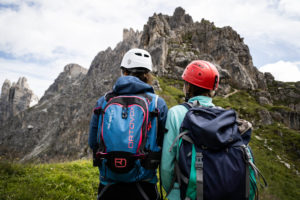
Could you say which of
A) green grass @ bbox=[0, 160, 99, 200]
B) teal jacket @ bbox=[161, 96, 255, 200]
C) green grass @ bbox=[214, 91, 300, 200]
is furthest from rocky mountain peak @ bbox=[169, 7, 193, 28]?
teal jacket @ bbox=[161, 96, 255, 200]

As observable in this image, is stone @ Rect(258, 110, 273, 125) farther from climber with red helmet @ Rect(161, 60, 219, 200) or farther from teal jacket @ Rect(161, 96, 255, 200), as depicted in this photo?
teal jacket @ Rect(161, 96, 255, 200)

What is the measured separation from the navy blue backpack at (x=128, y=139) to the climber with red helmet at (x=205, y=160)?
29 cm

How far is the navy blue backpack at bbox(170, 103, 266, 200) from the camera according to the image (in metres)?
2.02

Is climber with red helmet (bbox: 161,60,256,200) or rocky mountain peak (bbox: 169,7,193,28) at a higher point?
rocky mountain peak (bbox: 169,7,193,28)

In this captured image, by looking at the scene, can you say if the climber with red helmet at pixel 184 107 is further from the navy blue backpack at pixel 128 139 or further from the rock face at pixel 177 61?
the rock face at pixel 177 61

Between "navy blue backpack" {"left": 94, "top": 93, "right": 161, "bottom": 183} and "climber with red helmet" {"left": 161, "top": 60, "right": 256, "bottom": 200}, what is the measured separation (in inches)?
11.5

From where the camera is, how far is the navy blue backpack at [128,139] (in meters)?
2.22

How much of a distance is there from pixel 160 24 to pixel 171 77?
28.0 metres

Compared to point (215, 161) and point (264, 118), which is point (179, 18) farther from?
point (215, 161)

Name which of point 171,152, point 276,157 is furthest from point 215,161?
point 276,157

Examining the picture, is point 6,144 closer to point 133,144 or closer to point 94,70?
point 94,70

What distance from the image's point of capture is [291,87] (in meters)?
75.5

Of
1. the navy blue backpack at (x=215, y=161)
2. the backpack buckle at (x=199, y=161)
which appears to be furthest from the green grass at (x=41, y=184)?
the backpack buckle at (x=199, y=161)

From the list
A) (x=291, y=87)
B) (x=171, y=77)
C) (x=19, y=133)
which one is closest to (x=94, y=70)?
(x=19, y=133)
